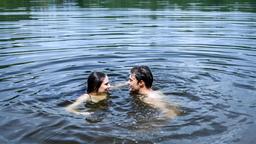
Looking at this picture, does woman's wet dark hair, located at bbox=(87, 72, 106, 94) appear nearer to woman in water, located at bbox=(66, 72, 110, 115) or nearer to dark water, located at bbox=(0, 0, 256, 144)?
woman in water, located at bbox=(66, 72, 110, 115)

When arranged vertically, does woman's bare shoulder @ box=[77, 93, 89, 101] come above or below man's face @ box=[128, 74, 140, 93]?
below

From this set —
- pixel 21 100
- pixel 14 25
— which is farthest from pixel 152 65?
pixel 14 25

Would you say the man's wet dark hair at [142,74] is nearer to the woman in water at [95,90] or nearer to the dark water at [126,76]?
the dark water at [126,76]

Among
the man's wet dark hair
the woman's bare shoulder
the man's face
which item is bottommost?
the woman's bare shoulder

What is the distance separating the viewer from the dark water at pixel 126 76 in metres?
7.68

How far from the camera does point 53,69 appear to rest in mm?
12633

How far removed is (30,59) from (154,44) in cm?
500

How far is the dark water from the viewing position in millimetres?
7676

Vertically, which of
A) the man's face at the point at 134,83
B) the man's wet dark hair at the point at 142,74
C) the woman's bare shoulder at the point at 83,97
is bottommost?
the woman's bare shoulder at the point at 83,97

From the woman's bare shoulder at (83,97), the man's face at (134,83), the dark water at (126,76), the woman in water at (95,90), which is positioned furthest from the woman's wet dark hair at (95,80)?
the man's face at (134,83)

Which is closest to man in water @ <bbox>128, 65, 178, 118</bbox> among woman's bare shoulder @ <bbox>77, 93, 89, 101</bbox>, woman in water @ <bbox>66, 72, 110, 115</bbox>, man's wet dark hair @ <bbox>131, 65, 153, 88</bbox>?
man's wet dark hair @ <bbox>131, 65, 153, 88</bbox>

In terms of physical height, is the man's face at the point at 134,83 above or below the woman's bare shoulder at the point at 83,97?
above

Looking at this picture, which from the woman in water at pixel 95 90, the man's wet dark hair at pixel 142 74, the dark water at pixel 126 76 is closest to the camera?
the dark water at pixel 126 76

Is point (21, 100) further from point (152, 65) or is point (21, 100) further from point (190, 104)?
point (152, 65)
